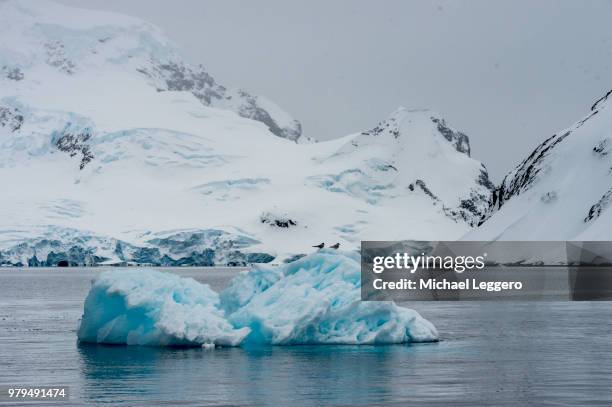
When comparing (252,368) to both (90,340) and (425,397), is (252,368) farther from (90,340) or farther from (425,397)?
(90,340)

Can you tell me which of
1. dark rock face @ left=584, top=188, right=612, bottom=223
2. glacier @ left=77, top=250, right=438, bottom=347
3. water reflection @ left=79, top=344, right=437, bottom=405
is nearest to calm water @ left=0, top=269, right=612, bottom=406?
water reflection @ left=79, top=344, right=437, bottom=405

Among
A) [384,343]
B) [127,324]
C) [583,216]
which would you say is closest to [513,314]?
[384,343]

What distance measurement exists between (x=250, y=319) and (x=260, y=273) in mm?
2638

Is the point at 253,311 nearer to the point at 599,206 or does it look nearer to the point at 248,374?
the point at 248,374

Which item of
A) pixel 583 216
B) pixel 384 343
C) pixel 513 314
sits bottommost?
pixel 384 343

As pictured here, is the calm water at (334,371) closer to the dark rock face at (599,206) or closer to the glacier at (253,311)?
the glacier at (253,311)

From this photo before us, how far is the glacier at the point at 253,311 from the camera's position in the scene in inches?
1495

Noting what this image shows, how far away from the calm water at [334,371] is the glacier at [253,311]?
0.79 metres

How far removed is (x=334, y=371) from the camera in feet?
103

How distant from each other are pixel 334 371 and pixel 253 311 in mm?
7650

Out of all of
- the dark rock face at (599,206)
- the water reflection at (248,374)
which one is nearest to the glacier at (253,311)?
the water reflection at (248,374)

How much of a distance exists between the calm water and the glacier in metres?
0.79

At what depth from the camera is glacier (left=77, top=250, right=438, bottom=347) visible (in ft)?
125

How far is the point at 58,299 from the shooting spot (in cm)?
8250
